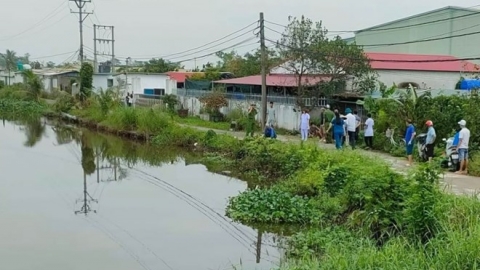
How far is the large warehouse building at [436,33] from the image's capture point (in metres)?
29.8

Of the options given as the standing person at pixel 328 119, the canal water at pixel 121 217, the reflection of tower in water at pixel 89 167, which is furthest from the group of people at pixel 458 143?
the reflection of tower in water at pixel 89 167

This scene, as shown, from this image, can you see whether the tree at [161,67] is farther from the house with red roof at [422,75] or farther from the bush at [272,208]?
the bush at [272,208]

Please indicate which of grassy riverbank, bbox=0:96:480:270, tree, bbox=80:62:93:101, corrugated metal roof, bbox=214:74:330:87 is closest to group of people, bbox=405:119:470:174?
grassy riverbank, bbox=0:96:480:270

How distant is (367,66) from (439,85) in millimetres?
4502

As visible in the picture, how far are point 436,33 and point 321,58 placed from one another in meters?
12.7

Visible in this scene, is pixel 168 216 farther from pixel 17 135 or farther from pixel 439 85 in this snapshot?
pixel 17 135

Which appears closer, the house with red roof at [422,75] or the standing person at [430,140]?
the standing person at [430,140]

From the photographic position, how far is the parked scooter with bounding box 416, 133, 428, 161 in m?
14.4

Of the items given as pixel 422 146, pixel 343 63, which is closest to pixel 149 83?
pixel 343 63

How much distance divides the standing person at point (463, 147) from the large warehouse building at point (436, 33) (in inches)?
709

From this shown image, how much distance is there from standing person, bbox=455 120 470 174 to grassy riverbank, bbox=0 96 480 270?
2.73m

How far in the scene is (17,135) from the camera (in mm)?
27984

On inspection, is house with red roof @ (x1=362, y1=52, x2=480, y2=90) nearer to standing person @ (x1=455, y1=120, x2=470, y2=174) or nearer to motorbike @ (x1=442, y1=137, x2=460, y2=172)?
motorbike @ (x1=442, y1=137, x2=460, y2=172)

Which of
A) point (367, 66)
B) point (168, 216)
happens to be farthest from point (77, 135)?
point (168, 216)
